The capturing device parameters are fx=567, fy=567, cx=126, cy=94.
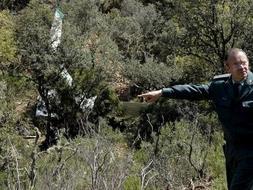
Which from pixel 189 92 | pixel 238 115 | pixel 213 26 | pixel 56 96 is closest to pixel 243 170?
pixel 238 115

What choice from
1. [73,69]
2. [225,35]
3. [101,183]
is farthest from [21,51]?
[101,183]

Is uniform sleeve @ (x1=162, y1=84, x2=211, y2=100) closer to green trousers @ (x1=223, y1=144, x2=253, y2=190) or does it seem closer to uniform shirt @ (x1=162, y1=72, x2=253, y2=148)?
uniform shirt @ (x1=162, y1=72, x2=253, y2=148)

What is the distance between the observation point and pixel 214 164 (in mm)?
10133

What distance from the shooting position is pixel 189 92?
4.21 meters

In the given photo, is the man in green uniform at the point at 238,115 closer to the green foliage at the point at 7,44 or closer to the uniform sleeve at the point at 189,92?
the uniform sleeve at the point at 189,92

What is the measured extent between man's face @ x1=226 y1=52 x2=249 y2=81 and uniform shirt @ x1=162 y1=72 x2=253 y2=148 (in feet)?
0.20

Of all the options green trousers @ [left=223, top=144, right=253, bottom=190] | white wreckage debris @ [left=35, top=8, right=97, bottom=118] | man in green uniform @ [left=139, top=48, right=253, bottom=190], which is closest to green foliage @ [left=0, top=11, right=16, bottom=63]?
white wreckage debris @ [left=35, top=8, right=97, bottom=118]

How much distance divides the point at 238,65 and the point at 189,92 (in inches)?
17.2

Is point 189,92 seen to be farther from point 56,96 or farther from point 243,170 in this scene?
point 56,96

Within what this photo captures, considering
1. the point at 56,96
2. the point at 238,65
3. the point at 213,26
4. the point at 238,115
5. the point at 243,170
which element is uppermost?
the point at 213,26

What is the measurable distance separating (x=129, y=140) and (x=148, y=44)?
817 inches

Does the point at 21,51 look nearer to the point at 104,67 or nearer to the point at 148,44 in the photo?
the point at 104,67

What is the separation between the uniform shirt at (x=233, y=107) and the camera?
13.0ft

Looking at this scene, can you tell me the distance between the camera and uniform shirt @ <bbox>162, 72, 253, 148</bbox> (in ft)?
13.0
